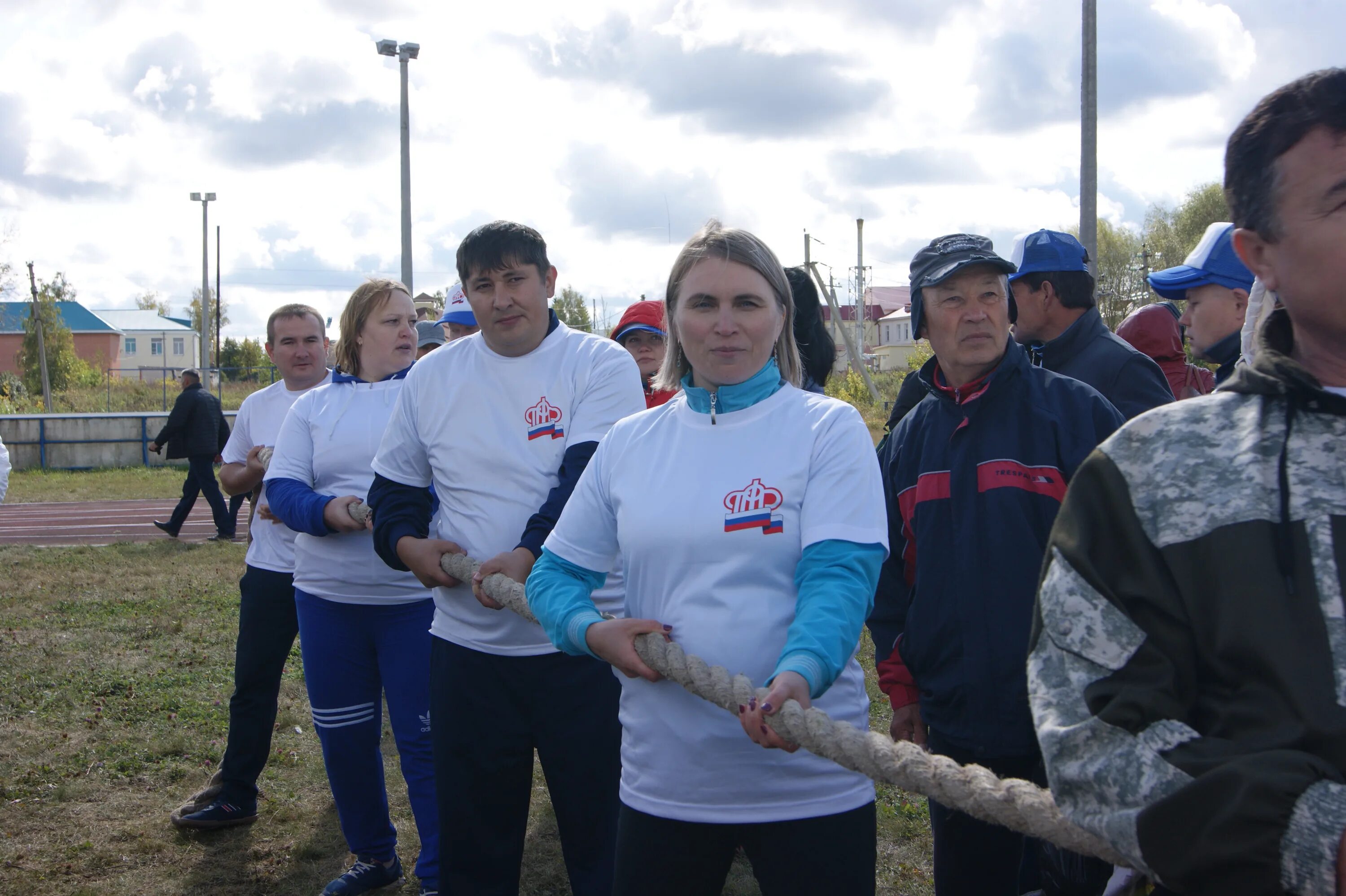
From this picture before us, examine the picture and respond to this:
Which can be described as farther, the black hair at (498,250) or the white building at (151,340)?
the white building at (151,340)

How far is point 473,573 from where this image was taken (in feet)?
9.57

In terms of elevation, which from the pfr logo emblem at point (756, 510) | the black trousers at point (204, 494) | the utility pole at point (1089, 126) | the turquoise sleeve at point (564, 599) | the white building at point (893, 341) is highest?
the white building at point (893, 341)

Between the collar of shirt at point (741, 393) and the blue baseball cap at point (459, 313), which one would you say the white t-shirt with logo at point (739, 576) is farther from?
the blue baseball cap at point (459, 313)

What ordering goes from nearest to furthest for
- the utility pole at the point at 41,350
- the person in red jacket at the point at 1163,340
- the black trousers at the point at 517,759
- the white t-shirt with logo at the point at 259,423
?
1. the black trousers at the point at 517,759
2. the person in red jacket at the point at 1163,340
3. the white t-shirt with logo at the point at 259,423
4. the utility pole at the point at 41,350

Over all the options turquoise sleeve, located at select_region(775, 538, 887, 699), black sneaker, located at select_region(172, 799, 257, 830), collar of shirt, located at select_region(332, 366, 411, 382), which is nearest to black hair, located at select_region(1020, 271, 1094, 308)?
turquoise sleeve, located at select_region(775, 538, 887, 699)

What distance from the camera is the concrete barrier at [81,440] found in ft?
89.2

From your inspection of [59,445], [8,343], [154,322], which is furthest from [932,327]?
[154,322]

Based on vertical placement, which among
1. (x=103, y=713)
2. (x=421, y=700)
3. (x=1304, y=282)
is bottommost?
(x=103, y=713)

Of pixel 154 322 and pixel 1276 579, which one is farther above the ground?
pixel 154 322

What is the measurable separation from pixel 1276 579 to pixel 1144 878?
2.01 feet

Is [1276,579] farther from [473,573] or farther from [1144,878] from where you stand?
[473,573]

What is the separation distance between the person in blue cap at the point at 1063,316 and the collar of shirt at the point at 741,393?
1616 millimetres

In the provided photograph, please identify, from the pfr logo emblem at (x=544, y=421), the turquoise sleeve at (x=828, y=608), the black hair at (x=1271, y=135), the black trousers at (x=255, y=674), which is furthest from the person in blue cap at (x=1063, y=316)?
the black trousers at (x=255, y=674)

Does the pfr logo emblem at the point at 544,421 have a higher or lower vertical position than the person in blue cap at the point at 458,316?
lower
